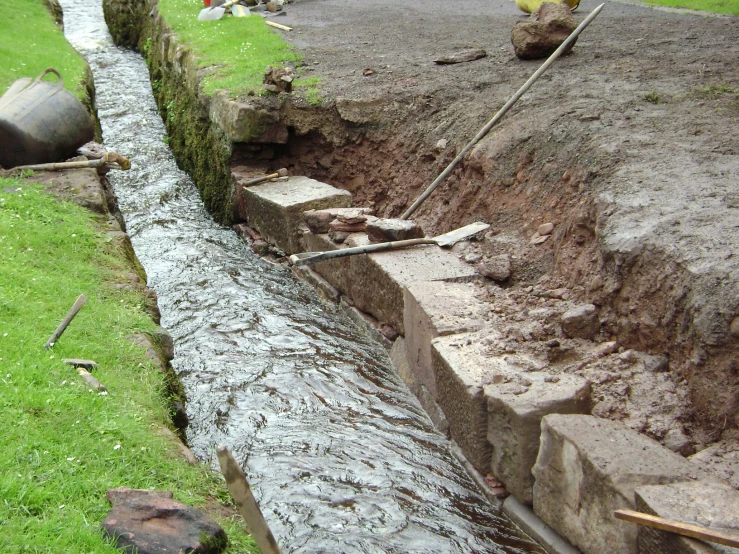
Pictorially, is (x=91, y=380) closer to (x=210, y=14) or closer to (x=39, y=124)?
(x=39, y=124)

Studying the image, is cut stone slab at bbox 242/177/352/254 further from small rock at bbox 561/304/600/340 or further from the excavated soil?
small rock at bbox 561/304/600/340

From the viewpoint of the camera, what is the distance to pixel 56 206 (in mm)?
7125

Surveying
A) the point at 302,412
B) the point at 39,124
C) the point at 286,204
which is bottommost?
the point at 302,412

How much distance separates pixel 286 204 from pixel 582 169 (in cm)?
323

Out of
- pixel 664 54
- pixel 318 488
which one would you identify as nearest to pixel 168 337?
pixel 318 488

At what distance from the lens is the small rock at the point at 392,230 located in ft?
21.8

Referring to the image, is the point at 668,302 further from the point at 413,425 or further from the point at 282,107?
the point at 282,107

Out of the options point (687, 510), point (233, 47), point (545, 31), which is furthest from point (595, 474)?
point (233, 47)

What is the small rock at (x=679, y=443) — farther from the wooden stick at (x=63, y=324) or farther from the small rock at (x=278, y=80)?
the small rock at (x=278, y=80)

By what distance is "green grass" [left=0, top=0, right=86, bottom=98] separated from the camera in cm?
1190

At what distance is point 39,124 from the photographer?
8164mm

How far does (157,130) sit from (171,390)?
8519 mm

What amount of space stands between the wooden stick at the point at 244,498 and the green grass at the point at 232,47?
716cm

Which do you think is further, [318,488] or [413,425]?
[413,425]
